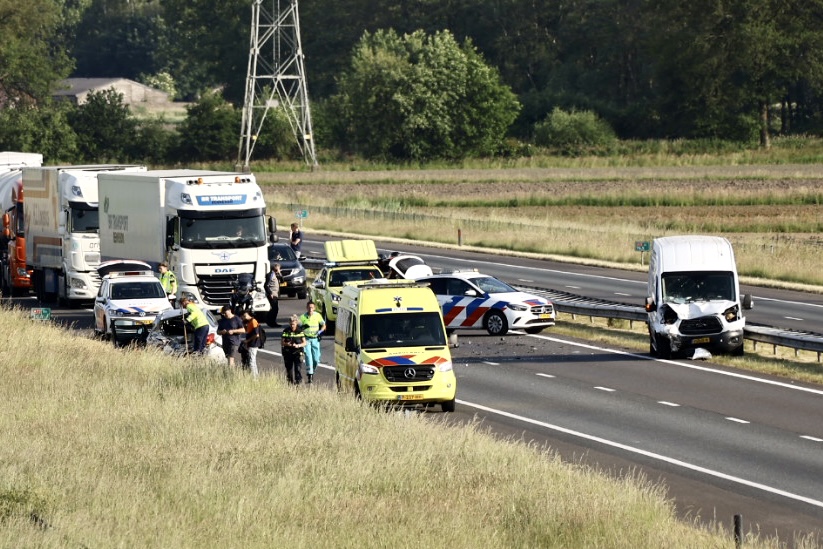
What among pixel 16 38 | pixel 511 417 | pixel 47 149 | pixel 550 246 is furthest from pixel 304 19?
pixel 511 417

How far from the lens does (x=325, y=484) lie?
16797mm

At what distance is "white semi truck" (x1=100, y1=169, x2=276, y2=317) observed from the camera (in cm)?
3772

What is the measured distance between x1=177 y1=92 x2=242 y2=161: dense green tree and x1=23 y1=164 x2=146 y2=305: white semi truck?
264 feet

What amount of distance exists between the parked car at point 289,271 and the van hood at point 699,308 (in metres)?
16.0

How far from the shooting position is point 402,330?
25.8 metres

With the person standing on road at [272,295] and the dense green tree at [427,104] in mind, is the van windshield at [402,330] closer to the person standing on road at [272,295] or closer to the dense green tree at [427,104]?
the person standing on road at [272,295]

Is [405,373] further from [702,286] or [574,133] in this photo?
[574,133]

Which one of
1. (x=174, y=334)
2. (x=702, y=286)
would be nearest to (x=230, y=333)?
(x=174, y=334)

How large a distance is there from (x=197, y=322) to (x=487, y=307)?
30.6 ft

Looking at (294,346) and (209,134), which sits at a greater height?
(209,134)

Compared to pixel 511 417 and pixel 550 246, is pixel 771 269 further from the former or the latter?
pixel 511 417

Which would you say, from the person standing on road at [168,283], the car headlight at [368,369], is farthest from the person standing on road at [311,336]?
the person standing on road at [168,283]

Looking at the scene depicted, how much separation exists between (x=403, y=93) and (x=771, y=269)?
72.4 meters

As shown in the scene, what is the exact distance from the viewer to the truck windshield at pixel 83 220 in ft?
143
